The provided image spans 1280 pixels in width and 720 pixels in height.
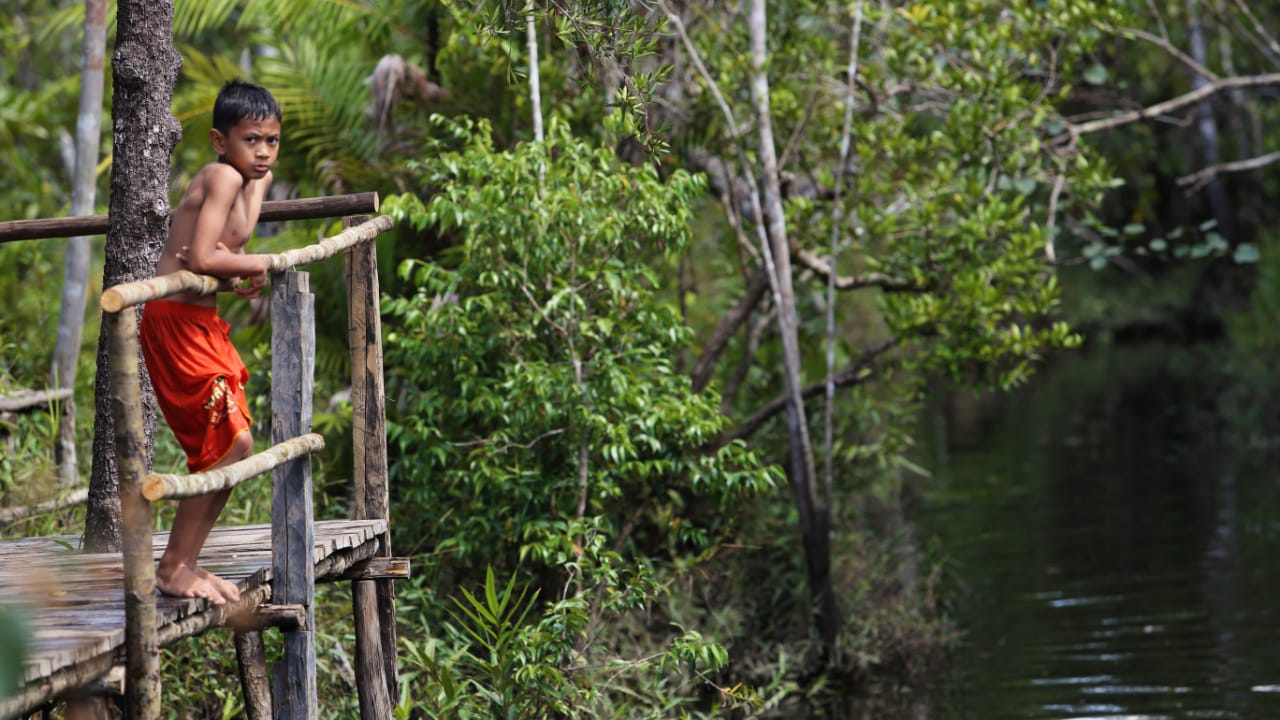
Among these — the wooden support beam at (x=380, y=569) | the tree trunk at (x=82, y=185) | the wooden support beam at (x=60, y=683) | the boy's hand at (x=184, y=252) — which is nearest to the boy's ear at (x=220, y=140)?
the boy's hand at (x=184, y=252)

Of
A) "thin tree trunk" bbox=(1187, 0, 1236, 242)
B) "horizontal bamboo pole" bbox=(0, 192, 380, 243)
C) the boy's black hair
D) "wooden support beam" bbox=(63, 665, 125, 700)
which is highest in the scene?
"thin tree trunk" bbox=(1187, 0, 1236, 242)

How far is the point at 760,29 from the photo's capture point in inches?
313

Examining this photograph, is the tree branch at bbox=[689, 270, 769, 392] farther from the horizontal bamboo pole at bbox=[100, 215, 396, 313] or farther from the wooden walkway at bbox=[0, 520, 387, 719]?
the horizontal bamboo pole at bbox=[100, 215, 396, 313]

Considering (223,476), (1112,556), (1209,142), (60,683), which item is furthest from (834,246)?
(1209,142)

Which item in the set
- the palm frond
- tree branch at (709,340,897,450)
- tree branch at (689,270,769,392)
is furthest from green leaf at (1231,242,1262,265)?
the palm frond

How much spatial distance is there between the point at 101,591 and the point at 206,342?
745mm

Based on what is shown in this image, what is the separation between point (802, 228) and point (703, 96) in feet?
3.20

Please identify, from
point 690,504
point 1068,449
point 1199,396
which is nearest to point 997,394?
point 1199,396

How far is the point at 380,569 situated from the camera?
16.2 ft

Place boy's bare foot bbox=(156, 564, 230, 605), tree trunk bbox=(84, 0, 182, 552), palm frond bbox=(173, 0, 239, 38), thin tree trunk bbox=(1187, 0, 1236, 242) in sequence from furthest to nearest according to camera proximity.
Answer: thin tree trunk bbox=(1187, 0, 1236, 242) → palm frond bbox=(173, 0, 239, 38) → tree trunk bbox=(84, 0, 182, 552) → boy's bare foot bbox=(156, 564, 230, 605)

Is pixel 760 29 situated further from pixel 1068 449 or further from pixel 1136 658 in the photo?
pixel 1068 449

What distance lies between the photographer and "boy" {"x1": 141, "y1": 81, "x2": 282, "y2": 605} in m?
3.72

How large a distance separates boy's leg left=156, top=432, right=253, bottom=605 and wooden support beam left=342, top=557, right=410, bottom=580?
115cm

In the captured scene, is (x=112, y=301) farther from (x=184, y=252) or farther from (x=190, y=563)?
(x=190, y=563)
